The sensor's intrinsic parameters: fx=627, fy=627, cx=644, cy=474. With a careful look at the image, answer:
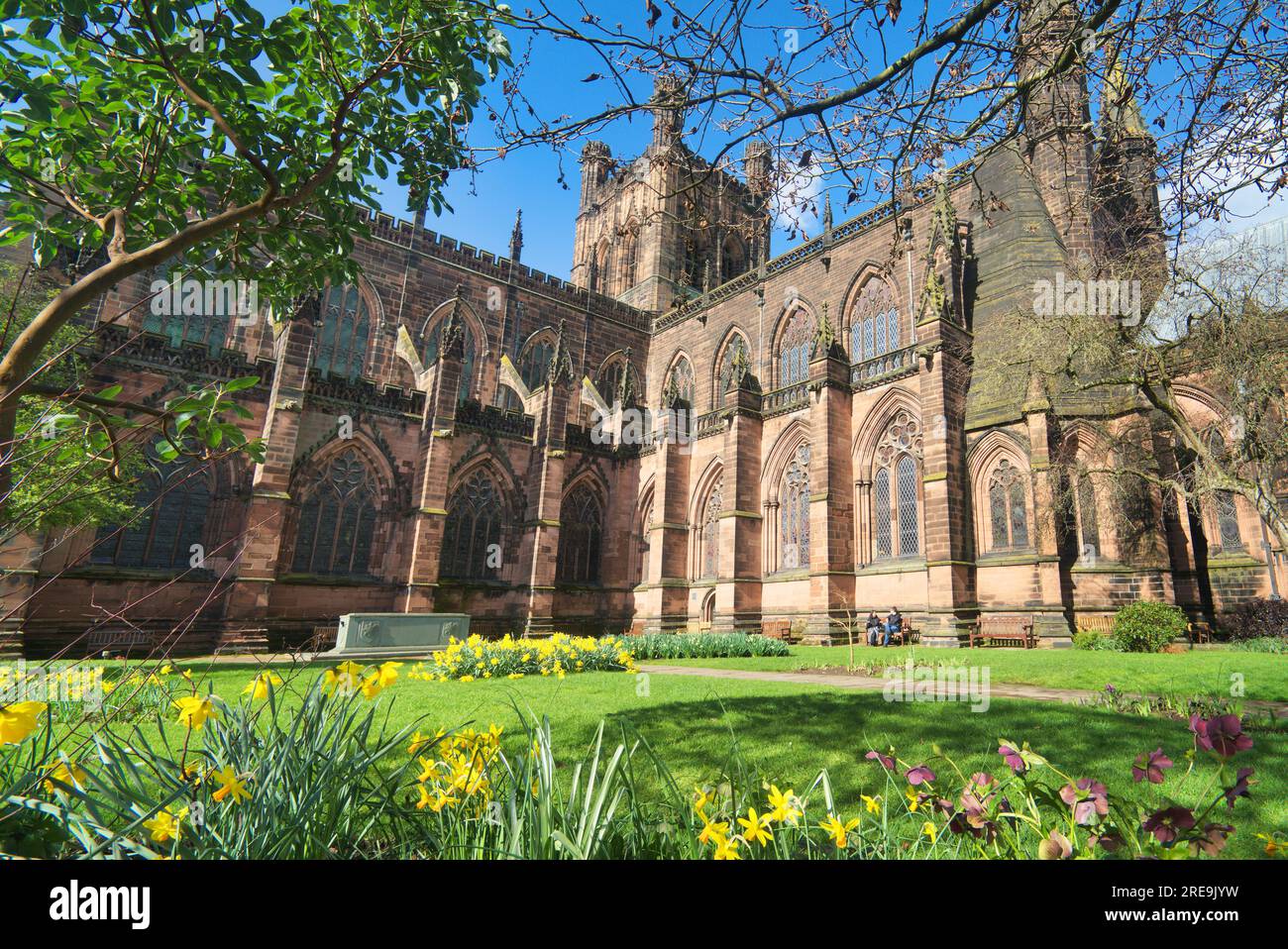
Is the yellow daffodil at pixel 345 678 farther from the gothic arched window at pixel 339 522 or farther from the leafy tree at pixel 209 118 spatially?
the gothic arched window at pixel 339 522

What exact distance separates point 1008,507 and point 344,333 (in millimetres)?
23730

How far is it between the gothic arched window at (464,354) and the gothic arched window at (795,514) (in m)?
13.3

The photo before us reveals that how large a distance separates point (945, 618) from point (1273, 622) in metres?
6.98

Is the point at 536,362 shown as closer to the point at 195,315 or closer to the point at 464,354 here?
the point at 464,354

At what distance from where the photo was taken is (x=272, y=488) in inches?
680

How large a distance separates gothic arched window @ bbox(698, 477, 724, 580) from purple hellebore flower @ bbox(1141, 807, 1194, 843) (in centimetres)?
2233

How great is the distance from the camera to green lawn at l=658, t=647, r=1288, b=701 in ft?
27.0

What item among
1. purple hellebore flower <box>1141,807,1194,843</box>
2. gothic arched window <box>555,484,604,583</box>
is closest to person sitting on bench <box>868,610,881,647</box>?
gothic arched window <box>555,484,604,583</box>

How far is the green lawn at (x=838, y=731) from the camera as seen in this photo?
4258 millimetres

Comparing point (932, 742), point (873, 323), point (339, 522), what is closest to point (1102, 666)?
point (932, 742)
